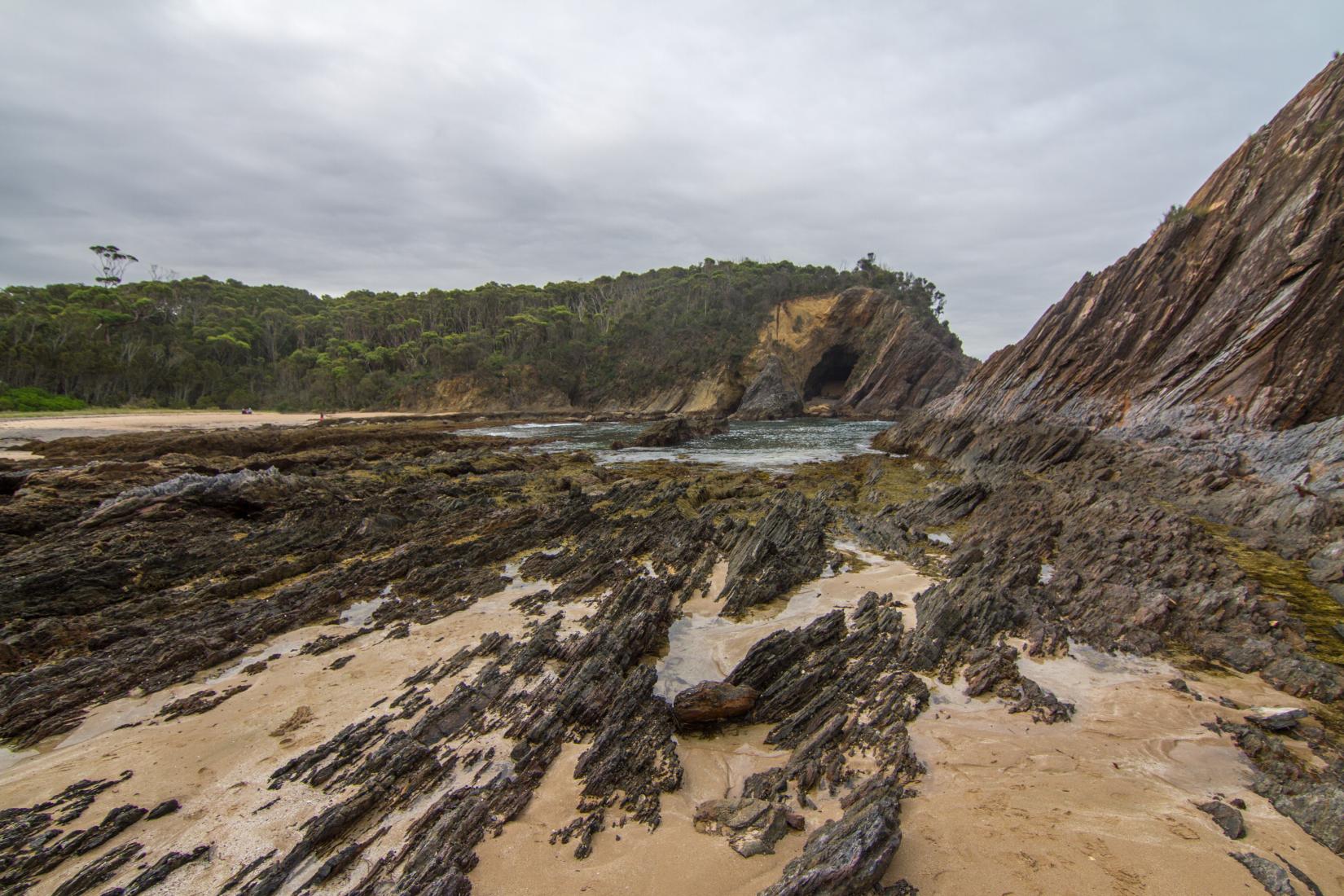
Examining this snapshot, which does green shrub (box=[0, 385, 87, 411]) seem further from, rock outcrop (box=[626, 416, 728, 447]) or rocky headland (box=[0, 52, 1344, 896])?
rock outcrop (box=[626, 416, 728, 447])

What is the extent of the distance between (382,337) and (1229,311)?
9412cm

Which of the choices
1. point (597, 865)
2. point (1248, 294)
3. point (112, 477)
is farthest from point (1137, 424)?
point (112, 477)

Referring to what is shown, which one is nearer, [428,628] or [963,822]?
[963,822]

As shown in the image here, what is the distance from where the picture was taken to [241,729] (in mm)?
6391

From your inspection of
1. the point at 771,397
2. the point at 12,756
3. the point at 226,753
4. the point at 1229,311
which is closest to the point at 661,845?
the point at 226,753

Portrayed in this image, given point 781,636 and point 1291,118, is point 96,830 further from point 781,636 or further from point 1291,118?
point 1291,118

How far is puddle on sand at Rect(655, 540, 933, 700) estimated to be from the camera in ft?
25.6

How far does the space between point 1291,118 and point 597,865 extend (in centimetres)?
3896

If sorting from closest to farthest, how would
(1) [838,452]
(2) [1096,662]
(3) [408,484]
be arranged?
(2) [1096,662]
(3) [408,484]
(1) [838,452]

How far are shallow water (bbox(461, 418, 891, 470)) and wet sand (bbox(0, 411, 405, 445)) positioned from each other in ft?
60.7

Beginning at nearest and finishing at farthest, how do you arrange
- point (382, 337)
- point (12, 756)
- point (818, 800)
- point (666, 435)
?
1. point (818, 800)
2. point (12, 756)
3. point (666, 435)
4. point (382, 337)

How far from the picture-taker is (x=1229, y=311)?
21.0 m

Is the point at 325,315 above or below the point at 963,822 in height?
above

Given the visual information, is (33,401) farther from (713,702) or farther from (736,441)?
(713,702)
